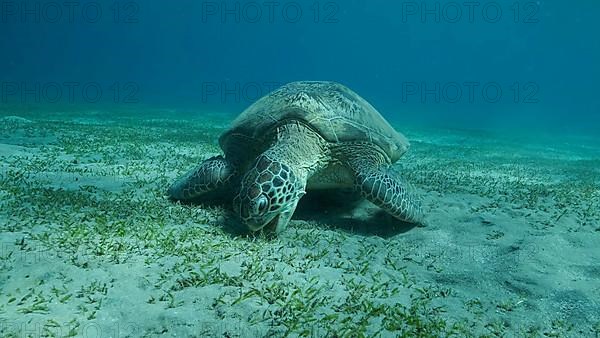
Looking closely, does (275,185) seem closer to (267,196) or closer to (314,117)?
(267,196)

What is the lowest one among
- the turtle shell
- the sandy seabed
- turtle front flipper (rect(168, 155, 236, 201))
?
the sandy seabed

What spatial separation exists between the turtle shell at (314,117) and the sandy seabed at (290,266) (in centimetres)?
113

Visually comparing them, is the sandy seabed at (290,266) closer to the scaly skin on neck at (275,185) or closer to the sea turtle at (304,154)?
the scaly skin on neck at (275,185)

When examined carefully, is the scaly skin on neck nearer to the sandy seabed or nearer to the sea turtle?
the sea turtle

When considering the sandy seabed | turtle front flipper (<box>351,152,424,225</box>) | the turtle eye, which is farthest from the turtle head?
turtle front flipper (<box>351,152,424,225</box>)

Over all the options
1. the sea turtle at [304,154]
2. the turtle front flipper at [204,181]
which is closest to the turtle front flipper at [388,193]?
the sea turtle at [304,154]

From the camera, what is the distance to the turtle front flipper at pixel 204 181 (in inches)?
229

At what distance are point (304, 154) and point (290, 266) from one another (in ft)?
5.89

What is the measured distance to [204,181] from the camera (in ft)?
19.1

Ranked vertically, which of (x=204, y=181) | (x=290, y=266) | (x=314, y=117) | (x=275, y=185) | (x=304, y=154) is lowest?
(x=290, y=266)

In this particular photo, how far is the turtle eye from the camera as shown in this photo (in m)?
4.57

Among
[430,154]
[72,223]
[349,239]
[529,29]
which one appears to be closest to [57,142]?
[72,223]

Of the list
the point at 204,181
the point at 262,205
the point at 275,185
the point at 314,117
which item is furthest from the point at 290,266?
the point at 314,117

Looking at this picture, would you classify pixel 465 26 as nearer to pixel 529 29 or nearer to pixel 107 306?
pixel 529 29
